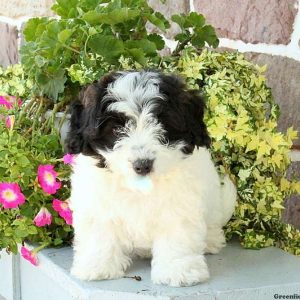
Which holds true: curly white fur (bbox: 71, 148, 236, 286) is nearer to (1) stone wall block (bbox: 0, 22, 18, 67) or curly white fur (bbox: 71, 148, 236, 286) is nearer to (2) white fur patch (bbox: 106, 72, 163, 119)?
(2) white fur patch (bbox: 106, 72, 163, 119)

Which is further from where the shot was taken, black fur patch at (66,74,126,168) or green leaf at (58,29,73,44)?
green leaf at (58,29,73,44)

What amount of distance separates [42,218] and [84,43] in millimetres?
733

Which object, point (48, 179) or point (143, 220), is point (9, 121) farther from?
point (143, 220)

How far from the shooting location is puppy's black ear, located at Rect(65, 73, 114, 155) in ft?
6.51

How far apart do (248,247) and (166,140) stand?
722 millimetres

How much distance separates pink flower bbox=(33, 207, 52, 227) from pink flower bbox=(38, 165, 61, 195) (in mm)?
82

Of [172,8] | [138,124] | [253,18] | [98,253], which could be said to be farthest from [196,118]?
[172,8]

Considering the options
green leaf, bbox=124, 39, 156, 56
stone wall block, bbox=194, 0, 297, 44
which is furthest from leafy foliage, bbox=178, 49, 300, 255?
stone wall block, bbox=194, 0, 297, 44

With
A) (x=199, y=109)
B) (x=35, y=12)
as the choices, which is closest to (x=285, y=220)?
(x=199, y=109)

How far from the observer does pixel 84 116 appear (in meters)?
2.03

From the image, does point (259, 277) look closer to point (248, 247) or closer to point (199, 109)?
point (248, 247)

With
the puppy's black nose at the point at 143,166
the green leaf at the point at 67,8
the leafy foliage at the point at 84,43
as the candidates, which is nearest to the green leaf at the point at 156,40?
the leafy foliage at the point at 84,43

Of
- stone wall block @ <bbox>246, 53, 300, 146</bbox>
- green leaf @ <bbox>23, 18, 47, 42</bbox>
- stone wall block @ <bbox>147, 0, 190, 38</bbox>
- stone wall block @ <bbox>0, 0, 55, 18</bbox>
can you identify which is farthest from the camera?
stone wall block @ <bbox>0, 0, 55, 18</bbox>

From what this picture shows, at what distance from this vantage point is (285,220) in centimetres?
301
